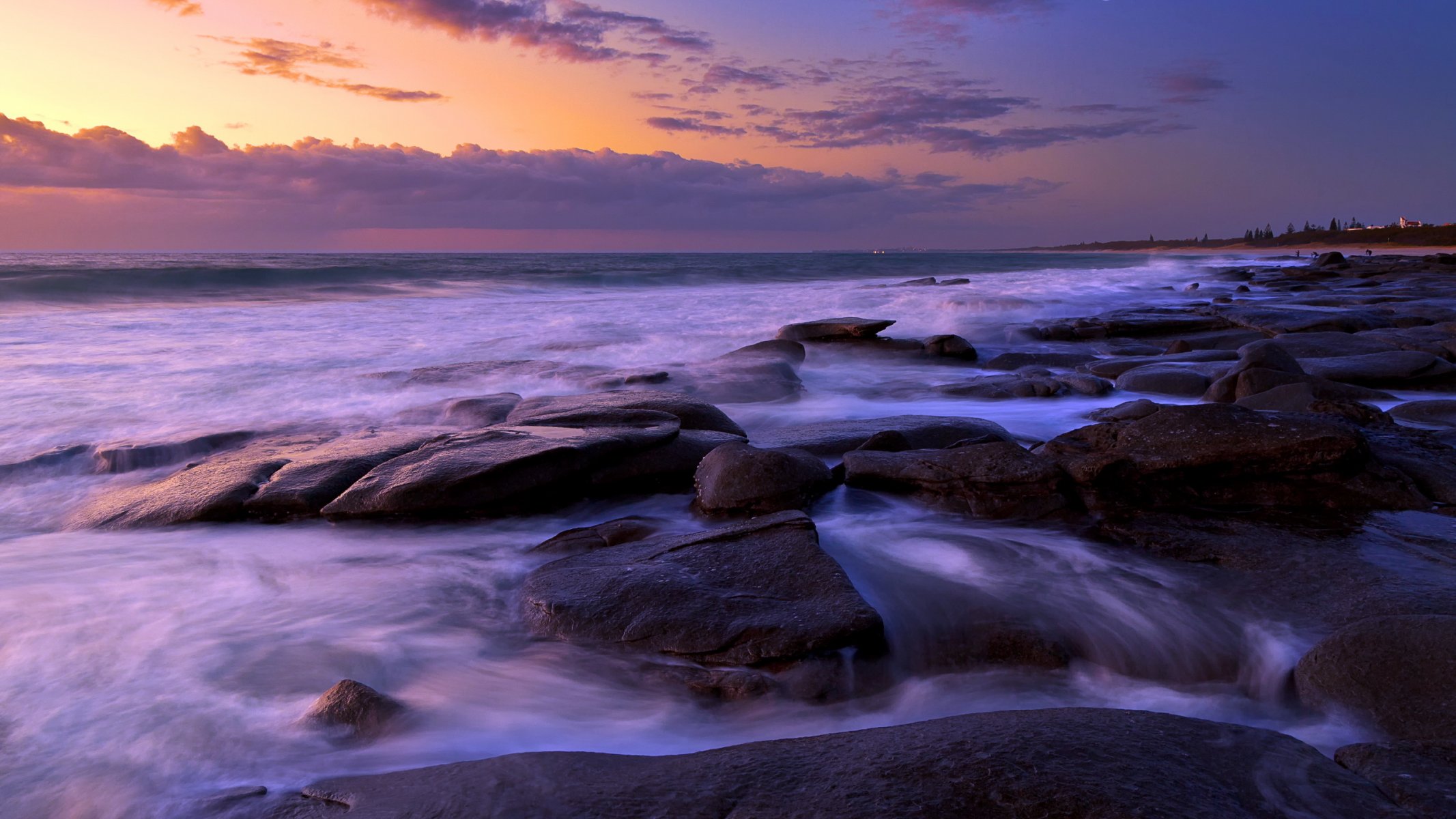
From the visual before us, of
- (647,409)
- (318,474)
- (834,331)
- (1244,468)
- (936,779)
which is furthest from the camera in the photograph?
(834,331)

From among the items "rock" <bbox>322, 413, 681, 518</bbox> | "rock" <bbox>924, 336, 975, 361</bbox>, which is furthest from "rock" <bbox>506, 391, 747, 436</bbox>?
"rock" <bbox>924, 336, 975, 361</bbox>

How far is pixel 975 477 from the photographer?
167 inches

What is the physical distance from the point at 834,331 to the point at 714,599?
340 inches

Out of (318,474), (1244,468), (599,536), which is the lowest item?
(599,536)

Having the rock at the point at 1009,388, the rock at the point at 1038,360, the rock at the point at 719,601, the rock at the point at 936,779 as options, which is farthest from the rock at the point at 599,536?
the rock at the point at 1038,360

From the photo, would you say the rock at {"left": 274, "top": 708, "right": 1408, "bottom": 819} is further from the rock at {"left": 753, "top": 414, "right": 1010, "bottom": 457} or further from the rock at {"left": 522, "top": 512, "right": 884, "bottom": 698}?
the rock at {"left": 753, "top": 414, "right": 1010, "bottom": 457}

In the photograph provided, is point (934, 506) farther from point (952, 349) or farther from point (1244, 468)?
point (952, 349)

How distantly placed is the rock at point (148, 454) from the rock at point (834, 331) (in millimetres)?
7128

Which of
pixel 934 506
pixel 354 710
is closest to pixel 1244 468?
pixel 934 506

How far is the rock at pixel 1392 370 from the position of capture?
6.79 meters

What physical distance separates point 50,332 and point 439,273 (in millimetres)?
19857

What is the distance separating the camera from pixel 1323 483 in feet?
12.7

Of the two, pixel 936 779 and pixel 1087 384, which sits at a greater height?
pixel 1087 384

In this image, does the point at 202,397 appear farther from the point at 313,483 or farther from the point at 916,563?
the point at 916,563
